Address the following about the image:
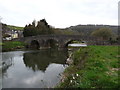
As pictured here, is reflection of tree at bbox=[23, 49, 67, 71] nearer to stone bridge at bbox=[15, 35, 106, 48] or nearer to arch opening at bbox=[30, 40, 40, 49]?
stone bridge at bbox=[15, 35, 106, 48]

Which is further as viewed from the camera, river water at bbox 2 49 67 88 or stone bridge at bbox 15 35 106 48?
stone bridge at bbox 15 35 106 48

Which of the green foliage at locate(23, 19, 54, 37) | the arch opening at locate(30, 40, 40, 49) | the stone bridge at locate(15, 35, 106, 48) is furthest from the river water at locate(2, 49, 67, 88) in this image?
the green foliage at locate(23, 19, 54, 37)

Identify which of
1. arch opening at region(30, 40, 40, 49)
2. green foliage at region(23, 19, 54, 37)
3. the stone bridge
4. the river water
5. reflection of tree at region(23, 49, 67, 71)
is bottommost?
reflection of tree at region(23, 49, 67, 71)

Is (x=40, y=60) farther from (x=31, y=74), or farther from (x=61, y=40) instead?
(x=61, y=40)

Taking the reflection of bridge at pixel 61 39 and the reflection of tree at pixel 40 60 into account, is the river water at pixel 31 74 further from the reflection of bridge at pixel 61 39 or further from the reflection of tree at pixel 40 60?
the reflection of bridge at pixel 61 39

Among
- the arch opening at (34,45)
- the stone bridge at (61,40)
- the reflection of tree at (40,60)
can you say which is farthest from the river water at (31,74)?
the arch opening at (34,45)

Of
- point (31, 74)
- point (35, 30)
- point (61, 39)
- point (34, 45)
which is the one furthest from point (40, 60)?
point (35, 30)

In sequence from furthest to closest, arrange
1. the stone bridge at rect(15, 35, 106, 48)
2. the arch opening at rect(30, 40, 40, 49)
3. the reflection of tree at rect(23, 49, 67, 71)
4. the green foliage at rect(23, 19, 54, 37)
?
1. the green foliage at rect(23, 19, 54, 37)
2. the arch opening at rect(30, 40, 40, 49)
3. the stone bridge at rect(15, 35, 106, 48)
4. the reflection of tree at rect(23, 49, 67, 71)

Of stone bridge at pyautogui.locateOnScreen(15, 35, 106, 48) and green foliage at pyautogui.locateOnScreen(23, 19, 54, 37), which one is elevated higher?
green foliage at pyautogui.locateOnScreen(23, 19, 54, 37)

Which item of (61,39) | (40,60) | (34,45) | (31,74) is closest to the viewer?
(31,74)

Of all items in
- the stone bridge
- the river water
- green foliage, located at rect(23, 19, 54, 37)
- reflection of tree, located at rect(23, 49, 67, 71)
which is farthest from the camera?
green foliage, located at rect(23, 19, 54, 37)

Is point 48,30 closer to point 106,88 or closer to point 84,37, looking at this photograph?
point 84,37

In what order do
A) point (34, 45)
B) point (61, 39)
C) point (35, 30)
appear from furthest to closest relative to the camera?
point (35, 30), point (34, 45), point (61, 39)

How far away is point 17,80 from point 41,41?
162 feet
